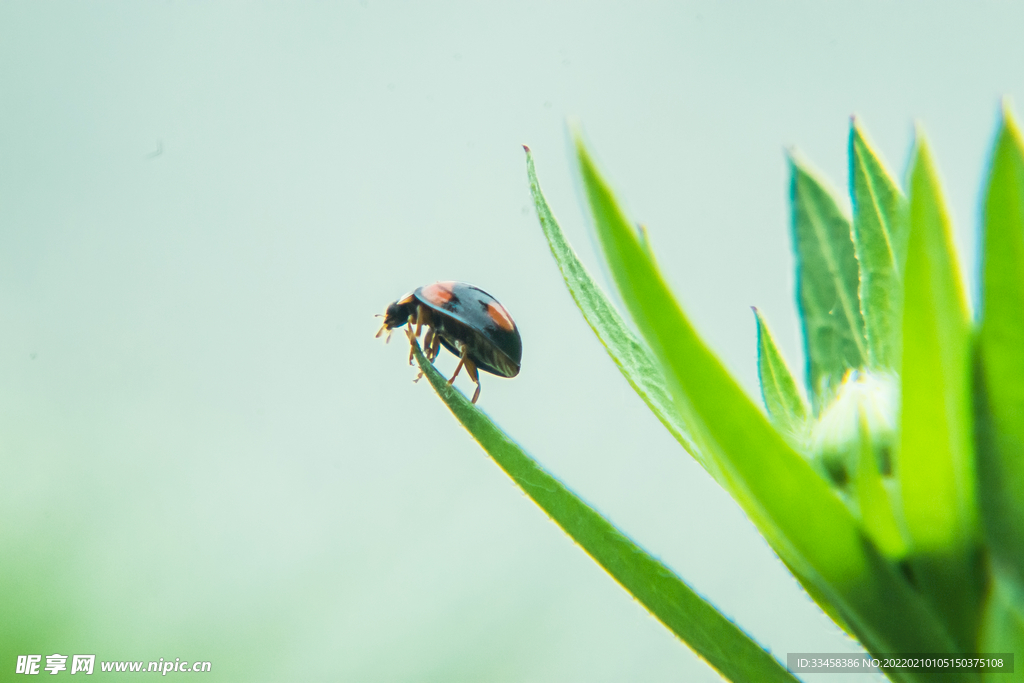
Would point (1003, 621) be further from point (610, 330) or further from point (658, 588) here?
point (610, 330)

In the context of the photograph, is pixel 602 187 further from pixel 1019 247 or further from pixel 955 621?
pixel 955 621

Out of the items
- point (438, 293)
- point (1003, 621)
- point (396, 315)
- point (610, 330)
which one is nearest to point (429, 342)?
point (438, 293)

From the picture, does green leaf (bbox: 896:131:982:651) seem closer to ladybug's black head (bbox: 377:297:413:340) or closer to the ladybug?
the ladybug

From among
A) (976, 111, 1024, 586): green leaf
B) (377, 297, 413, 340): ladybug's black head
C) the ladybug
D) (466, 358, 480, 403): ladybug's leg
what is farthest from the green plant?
(377, 297, 413, 340): ladybug's black head

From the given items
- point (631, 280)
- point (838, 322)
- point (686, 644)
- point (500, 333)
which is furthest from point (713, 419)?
point (500, 333)

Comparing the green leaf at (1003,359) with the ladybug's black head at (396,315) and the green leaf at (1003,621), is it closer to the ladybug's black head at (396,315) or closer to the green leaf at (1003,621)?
the green leaf at (1003,621)

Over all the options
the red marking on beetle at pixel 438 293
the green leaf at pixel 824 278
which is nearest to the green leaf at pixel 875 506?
the green leaf at pixel 824 278
